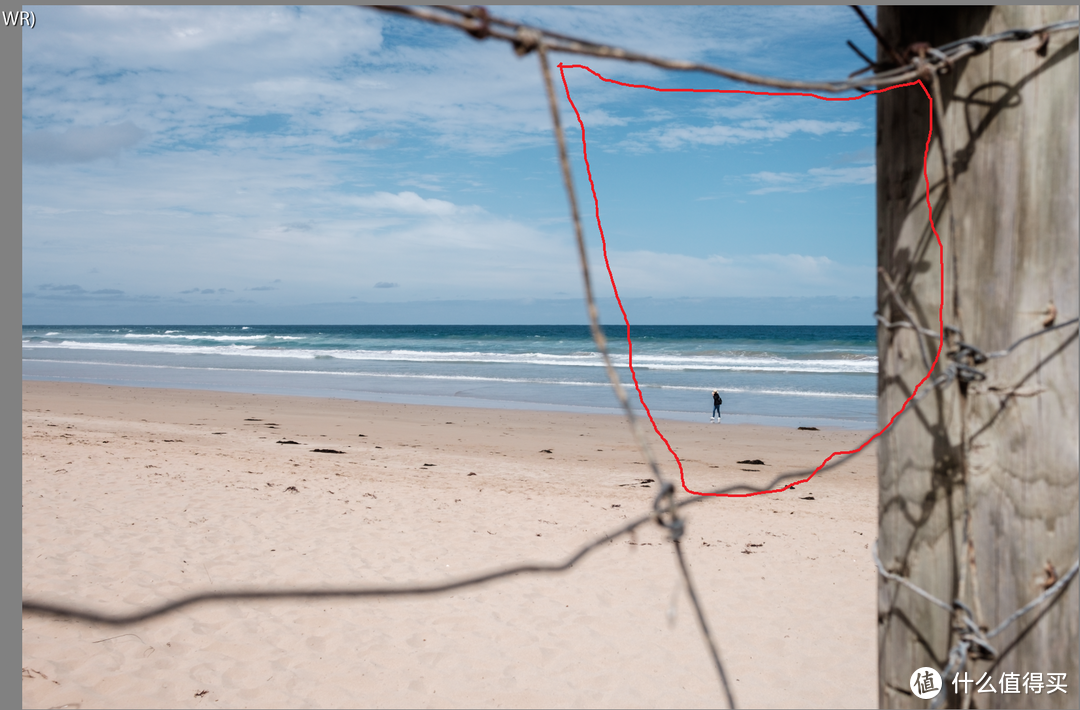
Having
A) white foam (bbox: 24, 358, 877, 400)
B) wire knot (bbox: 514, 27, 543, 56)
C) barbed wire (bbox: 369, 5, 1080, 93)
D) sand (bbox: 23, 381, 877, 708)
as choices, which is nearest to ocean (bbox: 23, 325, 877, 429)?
white foam (bbox: 24, 358, 877, 400)

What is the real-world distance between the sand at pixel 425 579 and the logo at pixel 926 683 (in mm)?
623

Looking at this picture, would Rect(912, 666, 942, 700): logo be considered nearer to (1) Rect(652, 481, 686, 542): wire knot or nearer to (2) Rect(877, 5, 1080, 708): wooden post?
(2) Rect(877, 5, 1080, 708): wooden post

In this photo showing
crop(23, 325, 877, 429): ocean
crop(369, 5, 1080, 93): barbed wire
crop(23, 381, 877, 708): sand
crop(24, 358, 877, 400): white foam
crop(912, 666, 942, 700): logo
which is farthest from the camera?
crop(24, 358, 877, 400): white foam

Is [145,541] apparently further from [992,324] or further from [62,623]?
[992,324]

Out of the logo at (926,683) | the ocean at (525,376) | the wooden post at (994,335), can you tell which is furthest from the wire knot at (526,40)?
the ocean at (525,376)

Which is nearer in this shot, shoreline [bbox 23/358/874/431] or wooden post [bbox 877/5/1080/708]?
wooden post [bbox 877/5/1080/708]

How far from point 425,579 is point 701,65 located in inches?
176

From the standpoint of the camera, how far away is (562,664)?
3951 mm

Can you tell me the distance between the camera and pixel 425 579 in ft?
16.6

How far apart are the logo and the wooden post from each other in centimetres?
2

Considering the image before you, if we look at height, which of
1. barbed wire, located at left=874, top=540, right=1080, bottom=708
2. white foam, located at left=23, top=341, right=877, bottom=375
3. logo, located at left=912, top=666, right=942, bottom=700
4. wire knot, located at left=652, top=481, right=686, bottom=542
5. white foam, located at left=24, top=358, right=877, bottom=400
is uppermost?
wire knot, located at left=652, top=481, right=686, bottom=542

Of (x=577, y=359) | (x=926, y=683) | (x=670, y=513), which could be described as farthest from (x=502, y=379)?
(x=670, y=513)

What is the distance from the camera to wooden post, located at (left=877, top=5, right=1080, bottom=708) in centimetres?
139

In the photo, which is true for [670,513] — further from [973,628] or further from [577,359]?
[577,359]
